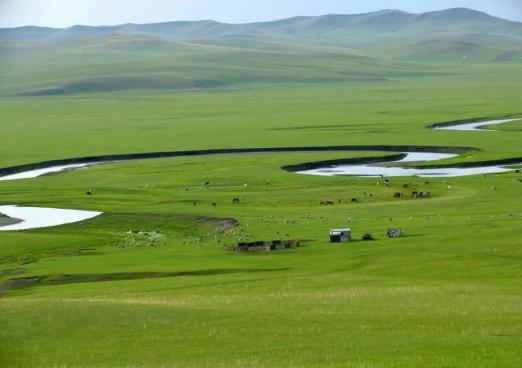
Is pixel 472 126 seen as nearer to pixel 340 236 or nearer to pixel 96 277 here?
pixel 340 236

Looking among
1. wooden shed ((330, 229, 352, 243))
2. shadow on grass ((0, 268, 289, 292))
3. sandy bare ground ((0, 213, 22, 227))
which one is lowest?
sandy bare ground ((0, 213, 22, 227))

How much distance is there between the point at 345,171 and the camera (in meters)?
85.5

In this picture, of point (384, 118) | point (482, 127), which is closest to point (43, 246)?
point (482, 127)

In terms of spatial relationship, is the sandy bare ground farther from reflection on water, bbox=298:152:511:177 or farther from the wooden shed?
reflection on water, bbox=298:152:511:177

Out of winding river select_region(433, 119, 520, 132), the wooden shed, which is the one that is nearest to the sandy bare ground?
the wooden shed

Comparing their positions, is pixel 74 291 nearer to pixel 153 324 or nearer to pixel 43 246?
pixel 153 324

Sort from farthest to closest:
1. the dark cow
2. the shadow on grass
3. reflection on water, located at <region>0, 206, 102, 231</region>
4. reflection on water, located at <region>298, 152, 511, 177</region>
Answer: reflection on water, located at <region>298, 152, 511, 177</region> < the dark cow < reflection on water, located at <region>0, 206, 102, 231</region> < the shadow on grass

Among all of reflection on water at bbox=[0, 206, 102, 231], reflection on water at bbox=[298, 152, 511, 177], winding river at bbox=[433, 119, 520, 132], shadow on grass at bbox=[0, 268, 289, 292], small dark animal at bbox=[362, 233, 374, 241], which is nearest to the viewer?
shadow on grass at bbox=[0, 268, 289, 292]

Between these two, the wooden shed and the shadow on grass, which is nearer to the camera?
the shadow on grass

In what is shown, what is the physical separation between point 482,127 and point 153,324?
97.8 m

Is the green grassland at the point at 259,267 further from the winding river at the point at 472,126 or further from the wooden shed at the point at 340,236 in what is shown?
the winding river at the point at 472,126

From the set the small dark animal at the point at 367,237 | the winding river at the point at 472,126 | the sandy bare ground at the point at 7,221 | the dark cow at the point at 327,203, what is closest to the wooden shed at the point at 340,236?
the small dark animal at the point at 367,237

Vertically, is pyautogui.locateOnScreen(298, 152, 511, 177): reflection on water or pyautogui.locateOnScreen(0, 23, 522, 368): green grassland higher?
pyautogui.locateOnScreen(0, 23, 522, 368): green grassland

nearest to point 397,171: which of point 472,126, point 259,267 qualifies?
point 472,126
